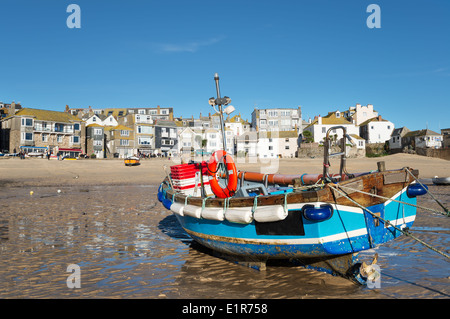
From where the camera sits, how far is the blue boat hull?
6.07m

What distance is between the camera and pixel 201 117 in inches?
4193

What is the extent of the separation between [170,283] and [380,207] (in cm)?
410

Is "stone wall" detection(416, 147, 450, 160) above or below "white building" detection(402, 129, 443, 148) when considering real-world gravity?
below

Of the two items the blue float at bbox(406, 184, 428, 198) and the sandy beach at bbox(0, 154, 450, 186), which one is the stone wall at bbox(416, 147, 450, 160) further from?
the blue float at bbox(406, 184, 428, 198)

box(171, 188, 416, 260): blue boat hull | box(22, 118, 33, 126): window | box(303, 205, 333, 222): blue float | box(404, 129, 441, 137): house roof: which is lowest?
box(171, 188, 416, 260): blue boat hull

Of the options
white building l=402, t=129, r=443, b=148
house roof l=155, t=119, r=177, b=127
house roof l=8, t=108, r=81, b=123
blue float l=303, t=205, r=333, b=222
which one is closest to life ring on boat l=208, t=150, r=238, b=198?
blue float l=303, t=205, r=333, b=222

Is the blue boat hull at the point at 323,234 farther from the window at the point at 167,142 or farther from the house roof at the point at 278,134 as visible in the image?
the window at the point at 167,142

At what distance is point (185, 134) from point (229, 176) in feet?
272

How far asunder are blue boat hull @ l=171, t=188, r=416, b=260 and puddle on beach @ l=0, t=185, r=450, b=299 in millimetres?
608

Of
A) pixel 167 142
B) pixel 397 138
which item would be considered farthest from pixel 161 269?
pixel 167 142

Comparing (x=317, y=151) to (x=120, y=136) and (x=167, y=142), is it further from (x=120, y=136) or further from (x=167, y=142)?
(x=120, y=136)

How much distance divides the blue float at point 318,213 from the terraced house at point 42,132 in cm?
6476

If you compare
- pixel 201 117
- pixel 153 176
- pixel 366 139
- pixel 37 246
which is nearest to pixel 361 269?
pixel 37 246

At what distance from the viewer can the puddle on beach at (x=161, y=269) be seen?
6285mm
